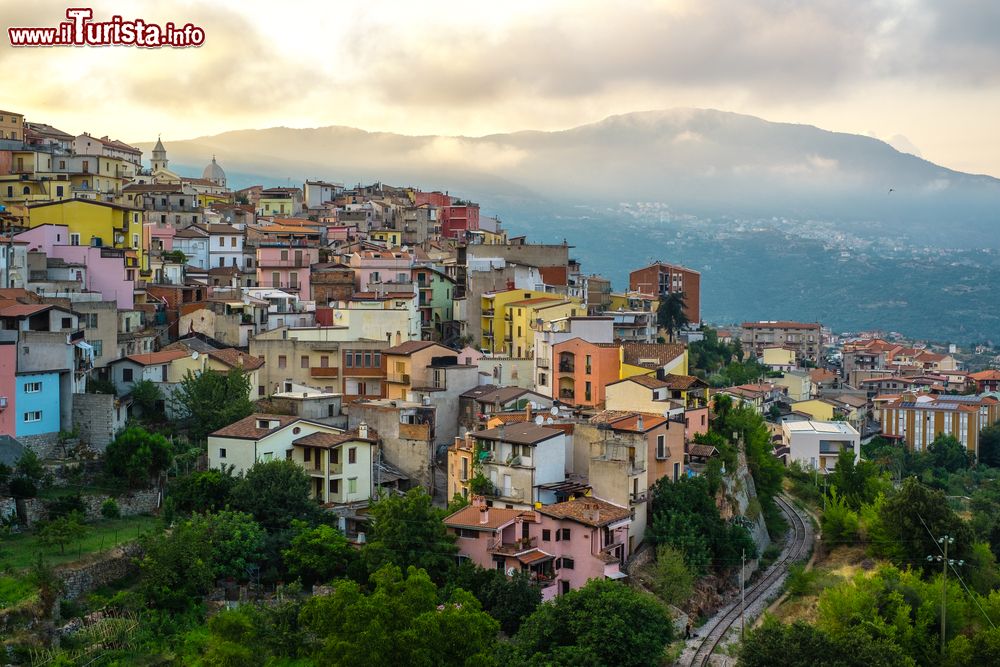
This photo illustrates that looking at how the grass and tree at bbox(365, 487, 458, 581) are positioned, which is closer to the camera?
the grass

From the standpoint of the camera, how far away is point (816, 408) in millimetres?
72062

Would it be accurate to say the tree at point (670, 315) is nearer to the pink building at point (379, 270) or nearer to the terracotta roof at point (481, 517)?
the pink building at point (379, 270)

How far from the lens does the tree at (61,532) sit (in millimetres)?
28234

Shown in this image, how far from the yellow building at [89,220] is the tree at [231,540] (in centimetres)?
1925

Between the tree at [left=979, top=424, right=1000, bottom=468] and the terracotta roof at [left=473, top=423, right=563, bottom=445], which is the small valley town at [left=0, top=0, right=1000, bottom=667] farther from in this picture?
the tree at [left=979, top=424, right=1000, bottom=468]

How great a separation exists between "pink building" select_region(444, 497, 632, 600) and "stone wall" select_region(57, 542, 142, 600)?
8.15m

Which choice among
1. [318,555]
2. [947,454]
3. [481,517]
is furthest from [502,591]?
[947,454]

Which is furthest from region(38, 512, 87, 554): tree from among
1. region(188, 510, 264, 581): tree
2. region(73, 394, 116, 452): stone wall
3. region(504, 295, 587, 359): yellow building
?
region(504, 295, 587, 359): yellow building

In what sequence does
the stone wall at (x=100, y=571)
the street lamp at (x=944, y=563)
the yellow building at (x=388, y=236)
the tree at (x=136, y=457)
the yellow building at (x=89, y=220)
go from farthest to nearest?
the yellow building at (x=388, y=236)
the yellow building at (x=89, y=220)
the tree at (x=136, y=457)
the street lamp at (x=944, y=563)
the stone wall at (x=100, y=571)

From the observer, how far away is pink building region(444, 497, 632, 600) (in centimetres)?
3266

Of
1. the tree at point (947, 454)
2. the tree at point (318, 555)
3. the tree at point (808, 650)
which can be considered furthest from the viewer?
the tree at point (947, 454)

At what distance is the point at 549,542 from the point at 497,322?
19.3 meters

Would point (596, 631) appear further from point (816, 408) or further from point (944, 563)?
point (816, 408)

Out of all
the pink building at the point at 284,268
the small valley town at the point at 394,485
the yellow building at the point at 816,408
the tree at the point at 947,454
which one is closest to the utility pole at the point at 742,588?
the small valley town at the point at 394,485
